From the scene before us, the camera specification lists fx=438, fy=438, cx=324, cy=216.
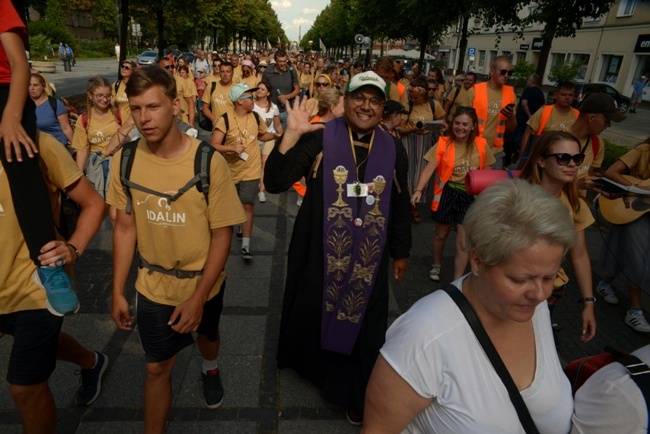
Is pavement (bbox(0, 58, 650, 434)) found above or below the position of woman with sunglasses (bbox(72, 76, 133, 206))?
below

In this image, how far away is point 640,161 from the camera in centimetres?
404

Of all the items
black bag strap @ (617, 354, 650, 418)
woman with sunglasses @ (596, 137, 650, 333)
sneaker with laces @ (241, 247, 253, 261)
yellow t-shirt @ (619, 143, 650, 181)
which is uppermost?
yellow t-shirt @ (619, 143, 650, 181)

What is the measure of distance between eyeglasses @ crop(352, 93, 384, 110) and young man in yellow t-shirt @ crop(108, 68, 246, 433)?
87cm

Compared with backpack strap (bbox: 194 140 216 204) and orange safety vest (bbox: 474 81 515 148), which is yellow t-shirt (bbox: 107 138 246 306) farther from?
orange safety vest (bbox: 474 81 515 148)

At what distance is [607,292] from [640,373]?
13.5 feet

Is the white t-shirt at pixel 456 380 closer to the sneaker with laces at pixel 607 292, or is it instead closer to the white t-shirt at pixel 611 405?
the white t-shirt at pixel 611 405

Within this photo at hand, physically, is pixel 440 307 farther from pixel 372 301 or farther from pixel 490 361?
pixel 372 301

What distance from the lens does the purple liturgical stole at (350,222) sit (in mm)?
2604

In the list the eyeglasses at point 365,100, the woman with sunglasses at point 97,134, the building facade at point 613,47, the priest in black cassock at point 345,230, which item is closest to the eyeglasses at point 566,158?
the priest in black cassock at point 345,230

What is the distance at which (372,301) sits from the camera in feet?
9.22

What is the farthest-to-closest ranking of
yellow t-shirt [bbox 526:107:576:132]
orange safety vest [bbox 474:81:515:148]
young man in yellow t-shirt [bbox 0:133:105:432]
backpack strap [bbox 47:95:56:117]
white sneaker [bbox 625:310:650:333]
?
orange safety vest [bbox 474:81:515:148] < yellow t-shirt [bbox 526:107:576:132] < backpack strap [bbox 47:95:56:117] < white sneaker [bbox 625:310:650:333] < young man in yellow t-shirt [bbox 0:133:105:432]

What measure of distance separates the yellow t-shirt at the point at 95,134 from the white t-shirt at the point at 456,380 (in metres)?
4.93

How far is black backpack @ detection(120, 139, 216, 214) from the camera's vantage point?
2.23 m

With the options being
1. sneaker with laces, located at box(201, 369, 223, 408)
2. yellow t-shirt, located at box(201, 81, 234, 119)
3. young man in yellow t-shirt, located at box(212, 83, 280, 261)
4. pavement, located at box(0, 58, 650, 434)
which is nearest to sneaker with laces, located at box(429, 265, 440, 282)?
pavement, located at box(0, 58, 650, 434)
